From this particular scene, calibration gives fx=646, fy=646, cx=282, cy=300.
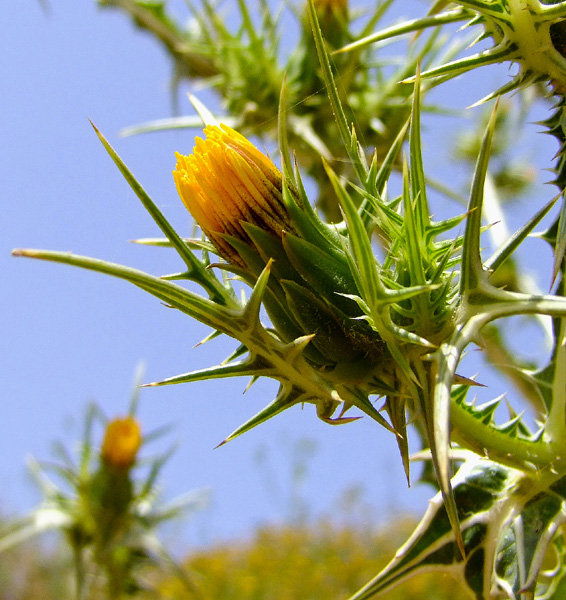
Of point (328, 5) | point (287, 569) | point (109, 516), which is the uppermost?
point (328, 5)

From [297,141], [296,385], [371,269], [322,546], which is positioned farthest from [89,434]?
[322,546]

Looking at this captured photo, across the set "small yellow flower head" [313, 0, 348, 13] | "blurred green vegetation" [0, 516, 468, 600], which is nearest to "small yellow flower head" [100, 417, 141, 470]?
"small yellow flower head" [313, 0, 348, 13]

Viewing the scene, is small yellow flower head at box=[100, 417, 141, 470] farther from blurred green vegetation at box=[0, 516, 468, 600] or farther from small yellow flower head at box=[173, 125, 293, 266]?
blurred green vegetation at box=[0, 516, 468, 600]

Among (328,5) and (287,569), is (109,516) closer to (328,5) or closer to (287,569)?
(328,5)

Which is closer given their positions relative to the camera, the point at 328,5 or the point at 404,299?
the point at 404,299

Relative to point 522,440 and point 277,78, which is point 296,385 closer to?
point 522,440

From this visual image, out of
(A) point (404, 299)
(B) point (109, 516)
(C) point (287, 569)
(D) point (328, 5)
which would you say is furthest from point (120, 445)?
(C) point (287, 569)

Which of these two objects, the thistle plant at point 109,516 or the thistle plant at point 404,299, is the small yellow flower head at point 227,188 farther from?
the thistle plant at point 109,516

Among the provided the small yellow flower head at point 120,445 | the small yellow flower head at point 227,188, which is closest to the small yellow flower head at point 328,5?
the small yellow flower head at point 227,188
